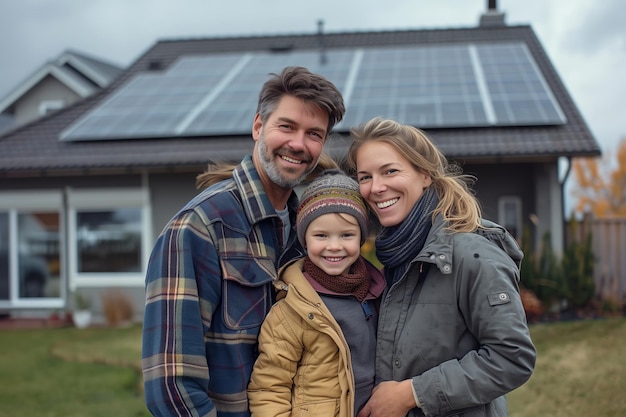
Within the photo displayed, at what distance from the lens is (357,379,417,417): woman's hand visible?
2.16 meters

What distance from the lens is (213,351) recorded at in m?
2.21

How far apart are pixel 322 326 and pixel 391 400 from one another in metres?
0.35

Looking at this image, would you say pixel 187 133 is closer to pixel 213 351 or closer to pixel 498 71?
pixel 498 71

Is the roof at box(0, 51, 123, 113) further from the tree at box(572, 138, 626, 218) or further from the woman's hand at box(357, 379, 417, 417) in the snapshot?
the tree at box(572, 138, 626, 218)

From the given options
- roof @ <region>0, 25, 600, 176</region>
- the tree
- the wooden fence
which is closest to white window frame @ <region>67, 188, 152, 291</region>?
roof @ <region>0, 25, 600, 176</region>

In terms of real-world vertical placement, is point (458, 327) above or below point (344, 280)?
below

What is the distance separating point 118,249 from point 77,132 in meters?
2.28

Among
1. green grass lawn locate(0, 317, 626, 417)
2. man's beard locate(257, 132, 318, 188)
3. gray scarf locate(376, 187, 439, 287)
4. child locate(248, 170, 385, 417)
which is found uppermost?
man's beard locate(257, 132, 318, 188)

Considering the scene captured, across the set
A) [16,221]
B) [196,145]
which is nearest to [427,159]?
[196,145]

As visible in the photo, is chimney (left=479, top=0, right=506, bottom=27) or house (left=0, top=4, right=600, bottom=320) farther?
chimney (left=479, top=0, right=506, bottom=27)

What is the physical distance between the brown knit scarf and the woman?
0.10m

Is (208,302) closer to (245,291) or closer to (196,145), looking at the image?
(245,291)

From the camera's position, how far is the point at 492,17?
16406 millimetres

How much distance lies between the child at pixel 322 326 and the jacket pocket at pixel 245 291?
0.15 feet
